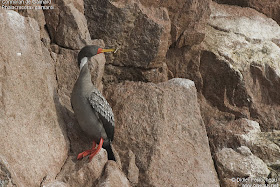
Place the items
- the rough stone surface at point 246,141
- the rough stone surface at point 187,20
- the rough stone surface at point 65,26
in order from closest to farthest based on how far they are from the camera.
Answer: the rough stone surface at point 65,26
the rough stone surface at point 246,141
the rough stone surface at point 187,20

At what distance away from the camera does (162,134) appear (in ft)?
23.7

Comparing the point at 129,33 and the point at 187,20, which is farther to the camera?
the point at 187,20

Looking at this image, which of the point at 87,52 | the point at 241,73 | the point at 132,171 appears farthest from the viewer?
the point at 241,73

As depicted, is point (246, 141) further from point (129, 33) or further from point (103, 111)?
point (103, 111)

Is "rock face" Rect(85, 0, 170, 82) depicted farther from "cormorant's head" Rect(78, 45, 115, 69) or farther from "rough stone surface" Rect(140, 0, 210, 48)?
"cormorant's head" Rect(78, 45, 115, 69)

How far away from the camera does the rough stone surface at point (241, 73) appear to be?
9211 mm

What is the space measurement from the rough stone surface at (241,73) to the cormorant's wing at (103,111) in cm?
322

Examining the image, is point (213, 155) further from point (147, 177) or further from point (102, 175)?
point (102, 175)

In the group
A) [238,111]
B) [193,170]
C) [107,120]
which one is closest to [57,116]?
[107,120]

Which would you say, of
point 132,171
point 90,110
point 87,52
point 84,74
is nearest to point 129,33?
point 87,52

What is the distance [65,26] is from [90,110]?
1.71m

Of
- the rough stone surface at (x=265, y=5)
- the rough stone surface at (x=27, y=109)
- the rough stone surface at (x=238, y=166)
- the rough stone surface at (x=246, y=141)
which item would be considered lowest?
the rough stone surface at (x=238, y=166)

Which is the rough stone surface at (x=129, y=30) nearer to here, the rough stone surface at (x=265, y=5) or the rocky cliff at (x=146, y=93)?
the rocky cliff at (x=146, y=93)

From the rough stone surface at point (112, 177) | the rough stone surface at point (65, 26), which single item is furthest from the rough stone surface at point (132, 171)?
the rough stone surface at point (65, 26)
